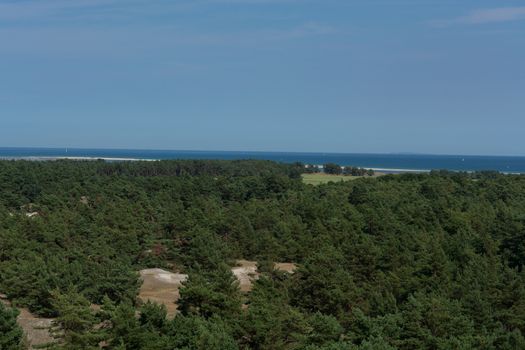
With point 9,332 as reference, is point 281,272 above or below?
below

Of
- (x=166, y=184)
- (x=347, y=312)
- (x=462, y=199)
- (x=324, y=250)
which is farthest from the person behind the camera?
(x=166, y=184)

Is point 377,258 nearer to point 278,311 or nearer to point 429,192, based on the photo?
point 278,311

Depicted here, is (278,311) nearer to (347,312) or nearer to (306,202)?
(347,312)

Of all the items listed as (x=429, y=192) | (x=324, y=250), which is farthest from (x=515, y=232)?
(x=429, y=192)

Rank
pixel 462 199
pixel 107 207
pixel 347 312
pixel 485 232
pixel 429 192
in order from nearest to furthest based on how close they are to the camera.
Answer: pixel 347 312 → pixel 485 232 → pixel 107 207 → pixel 462 199 → pixel 429 192

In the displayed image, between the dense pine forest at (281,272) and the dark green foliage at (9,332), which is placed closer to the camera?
the dark green foliage at (9,332)

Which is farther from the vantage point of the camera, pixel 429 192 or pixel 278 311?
pixel 429 192

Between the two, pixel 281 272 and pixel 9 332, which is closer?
pixel 9 332

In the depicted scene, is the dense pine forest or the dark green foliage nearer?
the dark green foliage
